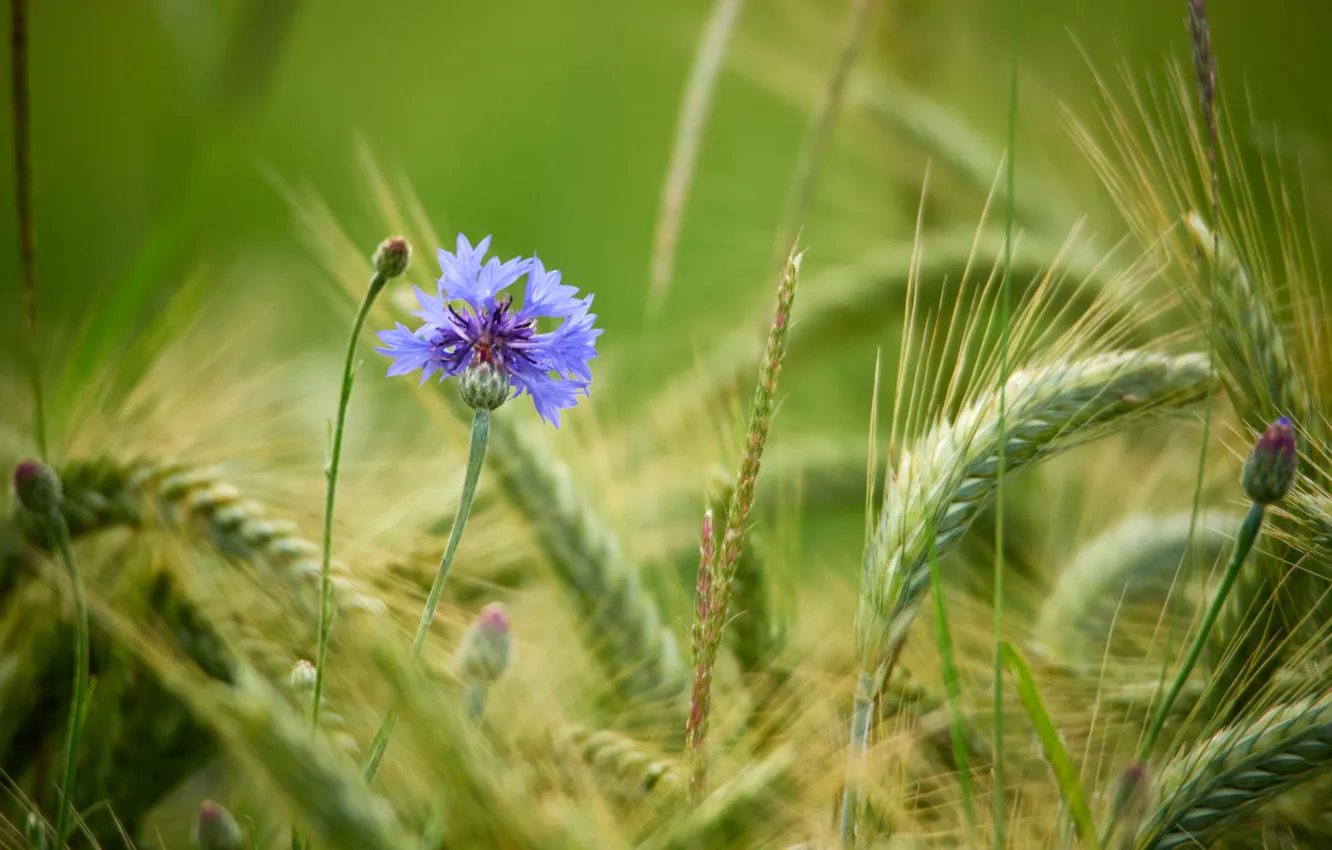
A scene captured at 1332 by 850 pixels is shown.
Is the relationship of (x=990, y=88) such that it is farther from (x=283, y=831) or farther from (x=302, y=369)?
(x=283, y=831)

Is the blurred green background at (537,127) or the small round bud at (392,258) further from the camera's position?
the blurred green background at (537,127)

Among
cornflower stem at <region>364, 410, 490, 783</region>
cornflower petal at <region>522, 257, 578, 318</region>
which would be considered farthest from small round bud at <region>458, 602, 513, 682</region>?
cornflower petal at <region>522, 257, 578, 318</region>

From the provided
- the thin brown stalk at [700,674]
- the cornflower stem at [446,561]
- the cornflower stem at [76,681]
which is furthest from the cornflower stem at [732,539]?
the cornflower stem at [76,681]

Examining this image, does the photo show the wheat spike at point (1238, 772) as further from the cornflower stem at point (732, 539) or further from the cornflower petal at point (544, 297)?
the cornflower petal at point (544, 297)

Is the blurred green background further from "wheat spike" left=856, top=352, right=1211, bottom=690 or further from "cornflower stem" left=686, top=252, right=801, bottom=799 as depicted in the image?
"cornflower stem" left=686, top=252, right=801, bottom=799

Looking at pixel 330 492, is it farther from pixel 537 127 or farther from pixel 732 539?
pixel 537 127

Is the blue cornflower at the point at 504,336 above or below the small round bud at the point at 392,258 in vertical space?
below

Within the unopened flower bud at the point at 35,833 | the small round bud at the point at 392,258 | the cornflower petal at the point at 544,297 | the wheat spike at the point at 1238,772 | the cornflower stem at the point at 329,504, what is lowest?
the wheat spike at the point at 1238,772

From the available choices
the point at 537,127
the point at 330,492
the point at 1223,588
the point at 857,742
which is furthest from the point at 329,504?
the point at 537,127
